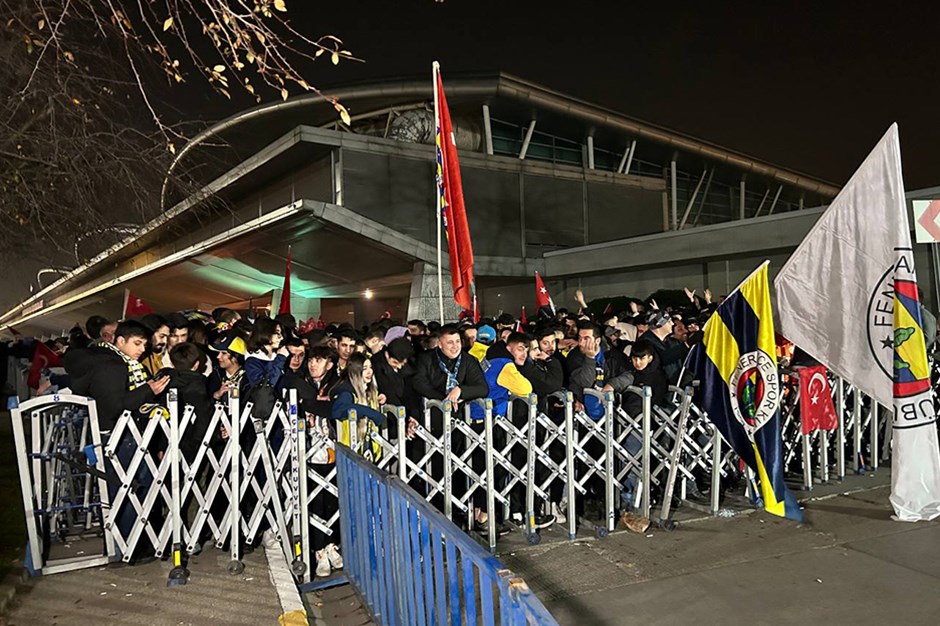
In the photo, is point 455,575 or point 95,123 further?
point 95,123

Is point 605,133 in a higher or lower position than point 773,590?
higher

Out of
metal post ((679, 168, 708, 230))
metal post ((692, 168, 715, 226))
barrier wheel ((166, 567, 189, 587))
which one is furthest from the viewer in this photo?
metal post ((692, 168, 715, 226))

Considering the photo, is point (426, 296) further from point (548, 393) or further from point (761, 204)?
point (761, 204)

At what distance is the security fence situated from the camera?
534 cm

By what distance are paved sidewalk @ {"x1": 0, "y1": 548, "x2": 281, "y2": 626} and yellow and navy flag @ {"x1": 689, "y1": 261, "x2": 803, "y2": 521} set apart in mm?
3891

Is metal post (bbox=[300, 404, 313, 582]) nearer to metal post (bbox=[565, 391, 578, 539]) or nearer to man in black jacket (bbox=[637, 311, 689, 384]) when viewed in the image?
metal post (bbox=[565, 391, 578, 539])

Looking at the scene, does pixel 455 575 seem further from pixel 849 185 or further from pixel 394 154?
pixel 394 154

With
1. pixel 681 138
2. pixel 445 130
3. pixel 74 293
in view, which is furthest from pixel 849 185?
pixel 74 293

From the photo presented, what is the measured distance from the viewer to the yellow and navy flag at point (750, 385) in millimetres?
5762

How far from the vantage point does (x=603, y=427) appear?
6.65 meters

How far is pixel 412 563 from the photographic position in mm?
3340

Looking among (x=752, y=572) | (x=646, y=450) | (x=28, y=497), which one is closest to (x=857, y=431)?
(x=646, y=450)

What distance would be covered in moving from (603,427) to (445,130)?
6437 millimetres

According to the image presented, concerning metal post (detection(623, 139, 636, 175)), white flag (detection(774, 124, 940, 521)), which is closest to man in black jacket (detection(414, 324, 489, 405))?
white flag (detection(774, 124, 940, 521))
